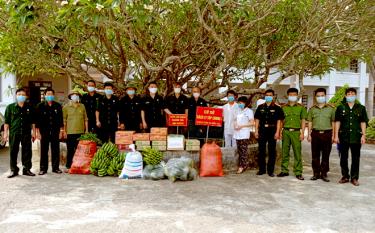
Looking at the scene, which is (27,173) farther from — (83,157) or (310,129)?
(310,129)

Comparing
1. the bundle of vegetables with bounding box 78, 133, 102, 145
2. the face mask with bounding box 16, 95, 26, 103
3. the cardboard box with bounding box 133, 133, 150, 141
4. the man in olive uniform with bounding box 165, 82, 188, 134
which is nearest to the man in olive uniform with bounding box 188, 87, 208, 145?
the man in olive uniform with bounding box 165, 82, 188, 134

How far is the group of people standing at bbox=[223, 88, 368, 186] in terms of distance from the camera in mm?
7152

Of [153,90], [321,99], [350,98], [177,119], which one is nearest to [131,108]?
[153,90]

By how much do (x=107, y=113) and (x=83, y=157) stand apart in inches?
44.6

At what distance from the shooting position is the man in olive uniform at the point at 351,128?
279 inches

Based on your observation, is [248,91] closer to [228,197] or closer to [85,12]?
[228,197]

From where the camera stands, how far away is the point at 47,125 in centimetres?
774

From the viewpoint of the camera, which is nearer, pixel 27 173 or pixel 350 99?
pixel 350 99

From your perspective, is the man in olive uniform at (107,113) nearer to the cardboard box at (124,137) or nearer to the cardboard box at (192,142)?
the cardboard box at (124,137)

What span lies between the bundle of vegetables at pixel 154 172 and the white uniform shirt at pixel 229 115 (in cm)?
201

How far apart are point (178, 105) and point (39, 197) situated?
362cm

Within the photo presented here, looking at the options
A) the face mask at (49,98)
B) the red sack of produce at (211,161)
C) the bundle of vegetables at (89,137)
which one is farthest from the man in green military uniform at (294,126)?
the face mask at (49,98)

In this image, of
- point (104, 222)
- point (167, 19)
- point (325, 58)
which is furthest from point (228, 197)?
point (325, 58)

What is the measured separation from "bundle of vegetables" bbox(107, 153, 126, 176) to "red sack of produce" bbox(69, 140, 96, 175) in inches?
20.8
